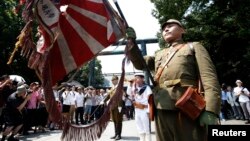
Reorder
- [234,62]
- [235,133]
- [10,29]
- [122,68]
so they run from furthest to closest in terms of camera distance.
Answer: [10,29]
[234,62]
[122,68]
[235,133]

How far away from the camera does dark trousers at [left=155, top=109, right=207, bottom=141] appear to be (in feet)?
12.0

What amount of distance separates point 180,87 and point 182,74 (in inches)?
5.2

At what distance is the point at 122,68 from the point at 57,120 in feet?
2.56

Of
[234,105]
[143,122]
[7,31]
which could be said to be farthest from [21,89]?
[7,31]

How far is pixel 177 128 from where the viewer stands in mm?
3723

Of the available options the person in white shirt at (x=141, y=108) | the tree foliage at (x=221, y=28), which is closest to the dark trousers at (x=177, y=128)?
the person in white shirt at (x=141, y=108)

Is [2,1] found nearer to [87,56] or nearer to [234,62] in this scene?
[234,62]

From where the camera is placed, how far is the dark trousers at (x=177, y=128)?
3670 millimetres

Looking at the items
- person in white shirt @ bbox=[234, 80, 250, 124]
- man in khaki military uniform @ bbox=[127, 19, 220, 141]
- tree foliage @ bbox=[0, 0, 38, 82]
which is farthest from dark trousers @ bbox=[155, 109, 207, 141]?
tree foliage @ bbox=[0, 0, 38, 82]

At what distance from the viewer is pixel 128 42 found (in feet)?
11.9

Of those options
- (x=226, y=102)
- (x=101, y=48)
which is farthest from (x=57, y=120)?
(x=226, y=102)

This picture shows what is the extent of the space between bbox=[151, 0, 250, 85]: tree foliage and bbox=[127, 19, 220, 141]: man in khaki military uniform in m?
19.0

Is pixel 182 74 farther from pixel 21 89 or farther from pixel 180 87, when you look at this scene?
pixel 21 89

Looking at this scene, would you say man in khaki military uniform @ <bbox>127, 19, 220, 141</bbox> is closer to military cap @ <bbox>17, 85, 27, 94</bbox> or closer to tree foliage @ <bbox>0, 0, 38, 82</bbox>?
military cap @ <bbox>17, 85, 27, 94</bbox>
